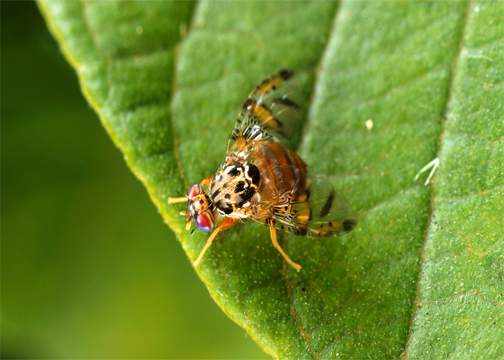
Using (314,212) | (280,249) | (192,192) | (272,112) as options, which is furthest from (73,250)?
(314,212)

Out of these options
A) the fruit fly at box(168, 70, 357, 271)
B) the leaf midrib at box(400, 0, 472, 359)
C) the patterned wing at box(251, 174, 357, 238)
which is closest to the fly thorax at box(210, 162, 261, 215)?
the fruit fly at box(168, 70, 357, 271)

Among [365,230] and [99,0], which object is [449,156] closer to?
[365,230]

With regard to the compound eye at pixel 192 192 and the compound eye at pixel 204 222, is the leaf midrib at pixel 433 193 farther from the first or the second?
the compound eye at pixel 192 192

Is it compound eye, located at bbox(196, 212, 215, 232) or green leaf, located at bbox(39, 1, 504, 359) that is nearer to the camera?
green leaf, located at bbox(39, 1, 504, 359)

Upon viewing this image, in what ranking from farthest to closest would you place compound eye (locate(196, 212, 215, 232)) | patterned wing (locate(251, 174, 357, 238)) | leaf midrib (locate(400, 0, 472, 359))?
compound eye (locate(196, 212, 215, 232)) → patterned wing (locate(251, 174, 357, 238)) → leaf midrib (locate(400, 0, 472, 359))

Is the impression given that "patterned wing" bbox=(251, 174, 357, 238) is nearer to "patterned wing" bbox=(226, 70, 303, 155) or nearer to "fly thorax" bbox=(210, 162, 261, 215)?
"fly thorax" bbox=(210, 162, 261, 215)

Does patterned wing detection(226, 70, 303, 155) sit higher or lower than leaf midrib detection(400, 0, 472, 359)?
higher

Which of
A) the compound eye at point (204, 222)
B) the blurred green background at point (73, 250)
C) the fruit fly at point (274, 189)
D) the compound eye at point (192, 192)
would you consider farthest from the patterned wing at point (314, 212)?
the blurred green background at point (73, 250)
